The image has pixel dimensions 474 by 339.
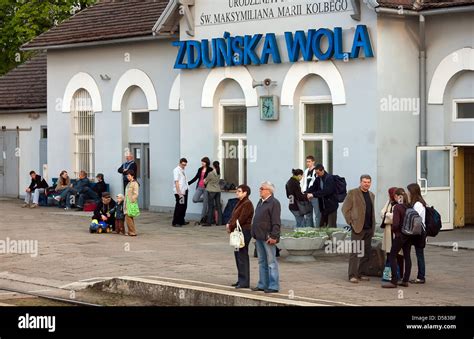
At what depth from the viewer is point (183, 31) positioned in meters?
33.3

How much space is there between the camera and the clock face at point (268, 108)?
30.8m

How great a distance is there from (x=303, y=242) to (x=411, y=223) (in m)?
3.72

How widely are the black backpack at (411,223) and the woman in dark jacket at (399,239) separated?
6 centimetres

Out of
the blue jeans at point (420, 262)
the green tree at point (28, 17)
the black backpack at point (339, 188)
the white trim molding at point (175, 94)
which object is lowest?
the blue jeans at point (420, 262)

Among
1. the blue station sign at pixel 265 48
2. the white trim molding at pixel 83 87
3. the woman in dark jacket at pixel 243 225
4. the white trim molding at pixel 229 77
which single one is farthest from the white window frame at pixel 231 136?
the woman in dark jacket at pixel 243 225

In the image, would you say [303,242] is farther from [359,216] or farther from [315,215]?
[315,215]

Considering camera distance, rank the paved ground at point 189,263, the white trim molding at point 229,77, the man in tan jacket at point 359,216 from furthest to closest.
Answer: the white trim molding at point 229,77, the man in tan jacket at point 359,216, the paved ground at point 189,263

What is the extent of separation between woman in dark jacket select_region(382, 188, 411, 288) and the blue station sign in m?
8.67

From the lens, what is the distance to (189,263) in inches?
932

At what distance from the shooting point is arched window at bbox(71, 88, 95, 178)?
128ft

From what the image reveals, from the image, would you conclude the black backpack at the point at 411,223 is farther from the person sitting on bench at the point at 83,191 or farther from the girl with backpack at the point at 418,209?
the person sitting on bench at the point at 83,191

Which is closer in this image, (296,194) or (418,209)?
(418,209)

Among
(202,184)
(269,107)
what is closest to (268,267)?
(269,107)

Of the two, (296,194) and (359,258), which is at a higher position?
(296,194)
